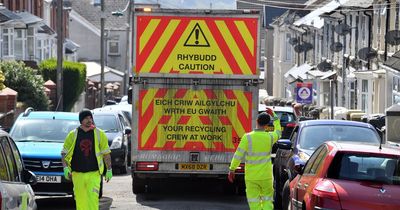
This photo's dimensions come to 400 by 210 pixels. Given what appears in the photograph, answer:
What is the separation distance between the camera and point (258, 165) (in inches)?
524

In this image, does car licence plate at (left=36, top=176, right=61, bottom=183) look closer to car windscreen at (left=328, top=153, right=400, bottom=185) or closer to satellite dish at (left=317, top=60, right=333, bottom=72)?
car windscreen at (left=328, top=153, right=400, bottom=185)

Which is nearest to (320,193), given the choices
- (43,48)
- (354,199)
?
(354,199)

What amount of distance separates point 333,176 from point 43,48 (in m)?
47.4

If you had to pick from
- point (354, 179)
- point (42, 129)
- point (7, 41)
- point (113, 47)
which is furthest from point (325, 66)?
point (113, 47)

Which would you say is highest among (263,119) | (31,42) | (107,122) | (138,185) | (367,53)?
(31,42)

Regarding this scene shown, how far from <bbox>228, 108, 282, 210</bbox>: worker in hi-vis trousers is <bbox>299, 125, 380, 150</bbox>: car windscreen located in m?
2.77

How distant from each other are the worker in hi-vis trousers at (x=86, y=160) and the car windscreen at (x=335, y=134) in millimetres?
4184

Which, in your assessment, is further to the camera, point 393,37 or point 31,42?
point 31,42

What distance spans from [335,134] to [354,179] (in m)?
5.71

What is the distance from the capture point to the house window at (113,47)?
7888 centimetres

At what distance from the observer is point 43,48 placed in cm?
5706

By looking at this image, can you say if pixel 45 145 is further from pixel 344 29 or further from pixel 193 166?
pixel 344 29

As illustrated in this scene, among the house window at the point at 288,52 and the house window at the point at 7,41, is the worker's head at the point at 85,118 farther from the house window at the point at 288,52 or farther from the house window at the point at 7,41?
the house window at the point at 288,52

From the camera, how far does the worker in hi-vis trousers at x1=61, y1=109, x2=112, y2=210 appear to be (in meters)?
12.9
